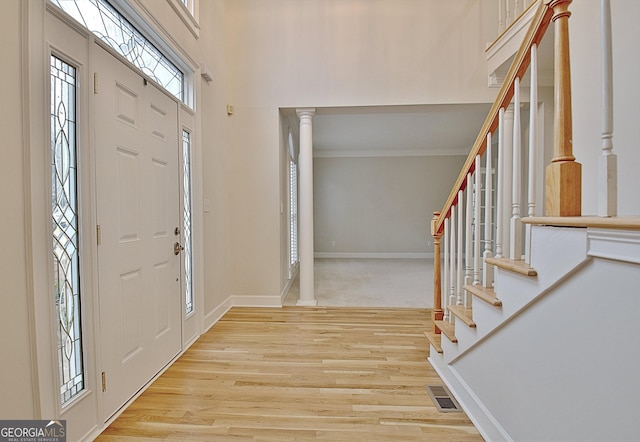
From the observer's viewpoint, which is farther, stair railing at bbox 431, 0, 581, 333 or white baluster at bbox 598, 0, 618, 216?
stair railing at bbox 431, 0, 581, 333

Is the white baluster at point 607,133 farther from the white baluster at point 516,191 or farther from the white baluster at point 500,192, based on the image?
the white baluster at point 500,192

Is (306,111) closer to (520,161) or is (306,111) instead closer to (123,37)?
(123,37)

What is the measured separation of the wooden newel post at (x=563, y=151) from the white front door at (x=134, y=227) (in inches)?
80.0

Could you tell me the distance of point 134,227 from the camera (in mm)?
1800

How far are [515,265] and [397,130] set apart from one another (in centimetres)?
501

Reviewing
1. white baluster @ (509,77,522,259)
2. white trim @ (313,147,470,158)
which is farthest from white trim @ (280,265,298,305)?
white trim @ (313,147,470,158)

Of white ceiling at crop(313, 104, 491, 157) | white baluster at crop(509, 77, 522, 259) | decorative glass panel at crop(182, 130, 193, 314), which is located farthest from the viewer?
white ceiling at crop(313, 104, 491, 157)

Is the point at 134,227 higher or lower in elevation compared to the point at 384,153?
lower

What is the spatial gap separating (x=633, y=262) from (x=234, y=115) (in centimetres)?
351

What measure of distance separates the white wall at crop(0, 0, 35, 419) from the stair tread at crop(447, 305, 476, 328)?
198 cm

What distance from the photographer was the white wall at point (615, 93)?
166cm

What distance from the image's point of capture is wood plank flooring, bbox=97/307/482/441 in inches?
59.0

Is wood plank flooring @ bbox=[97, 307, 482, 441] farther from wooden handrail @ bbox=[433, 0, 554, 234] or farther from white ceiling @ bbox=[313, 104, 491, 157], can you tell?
white ceiling @ bbox=[313, 104, 491, 157]

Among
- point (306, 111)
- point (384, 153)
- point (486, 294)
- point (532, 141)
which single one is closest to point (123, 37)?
point (306, 111)
